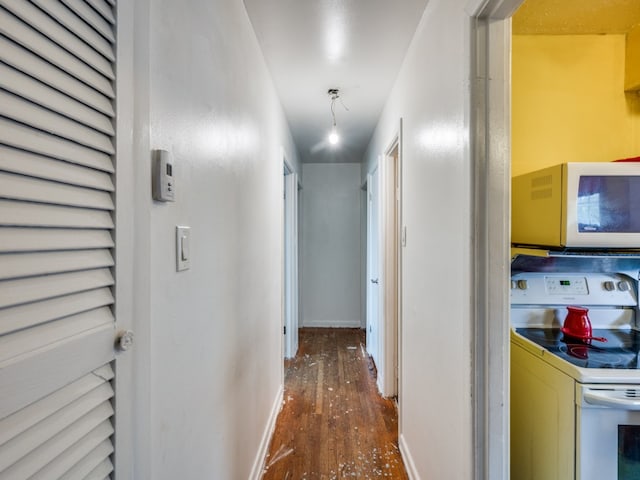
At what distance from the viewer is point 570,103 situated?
1.70 meters

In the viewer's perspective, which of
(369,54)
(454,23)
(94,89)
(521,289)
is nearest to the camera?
(94,89)

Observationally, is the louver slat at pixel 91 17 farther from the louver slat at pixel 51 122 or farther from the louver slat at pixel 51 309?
the louver slat at pixel 51 309

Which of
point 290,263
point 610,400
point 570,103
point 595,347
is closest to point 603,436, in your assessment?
point 610,400

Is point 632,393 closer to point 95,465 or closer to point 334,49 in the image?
point 95,465

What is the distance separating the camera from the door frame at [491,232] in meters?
1.07

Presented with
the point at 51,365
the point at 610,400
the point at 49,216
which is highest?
the point at 49,216

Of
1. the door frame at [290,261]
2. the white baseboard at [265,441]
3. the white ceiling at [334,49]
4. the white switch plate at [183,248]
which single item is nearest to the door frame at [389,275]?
the white ceiling at [334,49]

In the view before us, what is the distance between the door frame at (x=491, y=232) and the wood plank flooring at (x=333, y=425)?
40.5 inches

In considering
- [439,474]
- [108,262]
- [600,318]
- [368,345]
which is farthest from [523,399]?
[368,345]

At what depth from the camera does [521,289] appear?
166cm

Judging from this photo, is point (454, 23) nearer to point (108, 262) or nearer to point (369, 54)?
point (369, 54)

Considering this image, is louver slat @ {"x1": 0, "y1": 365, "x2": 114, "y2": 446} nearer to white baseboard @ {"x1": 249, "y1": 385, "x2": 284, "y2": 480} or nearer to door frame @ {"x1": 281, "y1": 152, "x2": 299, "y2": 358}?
white baseboard @ {"x1": 249, "y1": 385, "x2": 284, "y2": 480}

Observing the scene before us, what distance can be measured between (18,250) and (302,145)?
3.66m

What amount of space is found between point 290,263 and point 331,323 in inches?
65.5
